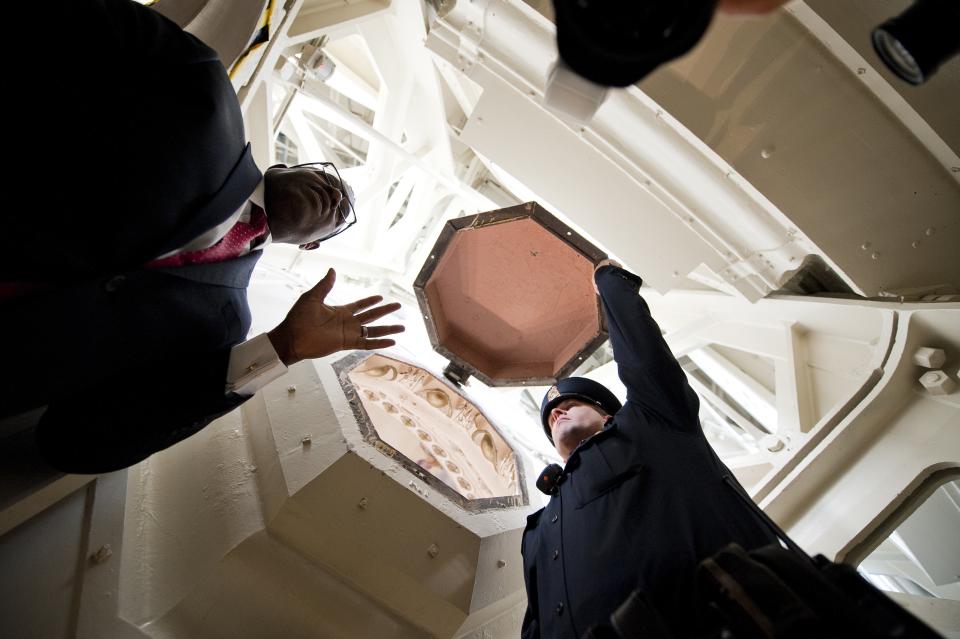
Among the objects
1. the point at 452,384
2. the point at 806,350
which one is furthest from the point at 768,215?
the point at 452,384

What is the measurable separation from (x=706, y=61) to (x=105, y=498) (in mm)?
3437

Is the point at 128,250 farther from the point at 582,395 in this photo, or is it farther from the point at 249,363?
the point at 582,395

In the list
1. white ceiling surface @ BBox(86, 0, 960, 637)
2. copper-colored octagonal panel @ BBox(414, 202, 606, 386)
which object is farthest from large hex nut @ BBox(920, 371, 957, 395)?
copper-colored octagonal panel @ BBox(414, 202, 606, 386)

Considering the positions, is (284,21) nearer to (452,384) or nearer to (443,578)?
(452,384)

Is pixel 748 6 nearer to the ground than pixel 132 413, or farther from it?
farther from it

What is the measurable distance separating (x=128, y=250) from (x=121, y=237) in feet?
0.18

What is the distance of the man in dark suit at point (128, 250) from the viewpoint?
4.24 ft

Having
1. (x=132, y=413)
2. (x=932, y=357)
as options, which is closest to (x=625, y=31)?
(x=132, y=413)

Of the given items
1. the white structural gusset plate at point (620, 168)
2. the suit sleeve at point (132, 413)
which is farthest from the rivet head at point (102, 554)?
the white structural gusset plate at point (620, 168)

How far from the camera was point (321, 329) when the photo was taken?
2.11 m

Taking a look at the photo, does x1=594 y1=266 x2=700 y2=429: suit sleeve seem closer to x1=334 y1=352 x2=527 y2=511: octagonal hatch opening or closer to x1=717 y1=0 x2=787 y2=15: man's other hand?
x1=334 y1=352 x2=527 y2=511: octagonal hatch opening

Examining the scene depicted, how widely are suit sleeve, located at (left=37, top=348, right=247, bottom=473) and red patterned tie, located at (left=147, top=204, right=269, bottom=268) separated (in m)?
0.38

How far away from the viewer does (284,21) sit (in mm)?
2896

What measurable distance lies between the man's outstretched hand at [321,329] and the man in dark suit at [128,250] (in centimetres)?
3
